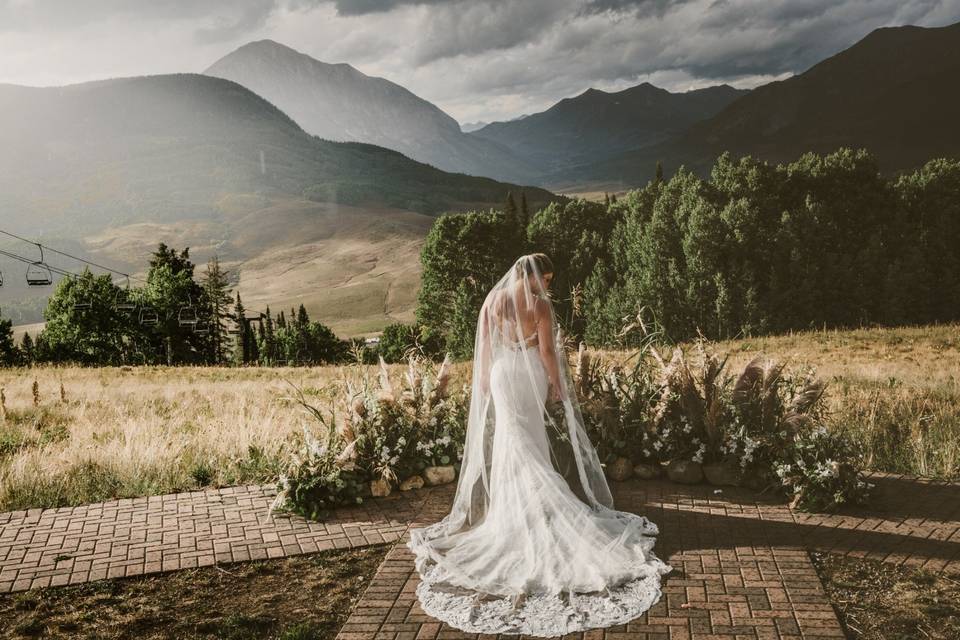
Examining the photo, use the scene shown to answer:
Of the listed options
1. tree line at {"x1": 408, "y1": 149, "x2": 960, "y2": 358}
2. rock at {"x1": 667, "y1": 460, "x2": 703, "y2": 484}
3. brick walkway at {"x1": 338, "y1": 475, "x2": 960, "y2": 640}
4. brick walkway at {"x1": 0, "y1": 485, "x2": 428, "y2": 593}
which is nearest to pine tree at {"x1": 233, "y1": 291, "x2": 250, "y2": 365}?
tree line at {"x1": 408, "y1": 149, "x2": 960, "y2": 358}

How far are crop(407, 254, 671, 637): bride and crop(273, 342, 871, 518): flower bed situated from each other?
1.20 m

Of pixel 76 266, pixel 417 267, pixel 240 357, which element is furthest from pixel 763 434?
pixel 76 266

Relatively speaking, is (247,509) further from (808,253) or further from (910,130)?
(910,130)

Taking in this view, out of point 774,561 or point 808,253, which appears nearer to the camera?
point 774,561

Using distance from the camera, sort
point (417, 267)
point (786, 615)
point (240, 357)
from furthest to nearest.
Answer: point (417, 267)
point (240, 357)
point (786, 615)

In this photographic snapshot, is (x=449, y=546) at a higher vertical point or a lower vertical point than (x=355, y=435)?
lower

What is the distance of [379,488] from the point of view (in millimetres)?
7934

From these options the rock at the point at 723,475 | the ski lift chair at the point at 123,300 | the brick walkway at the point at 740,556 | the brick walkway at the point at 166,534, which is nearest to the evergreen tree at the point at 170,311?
the ski lift chair at the point at 123,300

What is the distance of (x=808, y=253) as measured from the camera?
160ft

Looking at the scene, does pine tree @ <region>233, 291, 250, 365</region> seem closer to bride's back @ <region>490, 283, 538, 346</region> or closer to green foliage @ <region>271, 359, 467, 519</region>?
green foliage @ <region>271, 359, 467, 519</region>

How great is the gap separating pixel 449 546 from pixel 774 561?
2.71 metres

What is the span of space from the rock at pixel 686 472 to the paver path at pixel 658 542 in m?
0.16

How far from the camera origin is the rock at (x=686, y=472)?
8.03m

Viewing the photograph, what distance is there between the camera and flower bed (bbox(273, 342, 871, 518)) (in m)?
7.60
